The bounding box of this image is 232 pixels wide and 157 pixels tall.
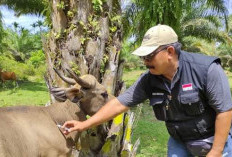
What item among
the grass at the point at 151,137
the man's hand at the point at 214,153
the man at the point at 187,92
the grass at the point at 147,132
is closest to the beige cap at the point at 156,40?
the man at the point at 187,92

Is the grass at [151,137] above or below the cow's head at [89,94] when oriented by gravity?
below

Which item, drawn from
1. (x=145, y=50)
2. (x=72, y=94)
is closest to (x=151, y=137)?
(x=72, y=94)

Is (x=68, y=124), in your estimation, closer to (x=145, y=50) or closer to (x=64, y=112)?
(x=64, y=112)

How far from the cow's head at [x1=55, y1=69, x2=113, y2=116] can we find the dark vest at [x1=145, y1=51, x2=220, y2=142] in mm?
972

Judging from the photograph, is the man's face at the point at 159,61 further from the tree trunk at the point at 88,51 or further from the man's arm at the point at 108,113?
the tree trunk at the point at 88,51

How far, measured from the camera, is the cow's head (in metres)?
4.04

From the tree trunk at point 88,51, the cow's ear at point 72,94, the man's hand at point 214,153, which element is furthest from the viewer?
the tree trunk at point 88,51

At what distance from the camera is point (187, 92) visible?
3053 millimetres

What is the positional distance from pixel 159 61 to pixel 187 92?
374 mm

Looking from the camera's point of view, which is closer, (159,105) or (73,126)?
(159,105)

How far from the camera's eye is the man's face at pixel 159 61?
2.96 meters

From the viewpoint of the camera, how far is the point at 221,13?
1336cm

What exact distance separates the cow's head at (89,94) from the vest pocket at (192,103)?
4.37ft

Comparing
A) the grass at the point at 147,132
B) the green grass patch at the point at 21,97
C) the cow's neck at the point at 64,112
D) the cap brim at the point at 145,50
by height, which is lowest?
the green grass patch at the point at 21,97
